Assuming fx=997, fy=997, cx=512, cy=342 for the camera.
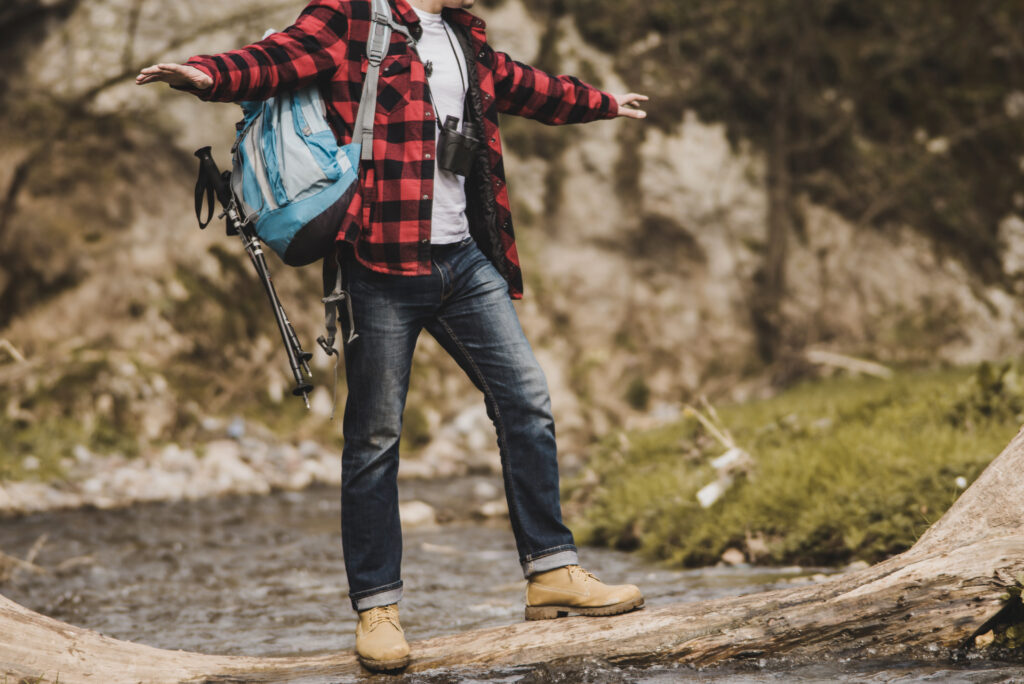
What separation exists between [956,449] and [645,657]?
107 inches

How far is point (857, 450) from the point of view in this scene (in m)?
5.36

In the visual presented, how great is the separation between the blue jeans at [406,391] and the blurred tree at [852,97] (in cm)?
997

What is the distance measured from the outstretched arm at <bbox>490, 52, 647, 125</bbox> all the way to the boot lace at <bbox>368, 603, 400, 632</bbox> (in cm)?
184

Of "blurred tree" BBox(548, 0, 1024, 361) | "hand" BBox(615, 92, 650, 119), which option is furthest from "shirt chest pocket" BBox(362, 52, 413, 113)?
"blurred tree" BBox(548, 0, 1024, 361)

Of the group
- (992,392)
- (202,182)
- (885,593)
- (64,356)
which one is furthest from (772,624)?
(64,356)

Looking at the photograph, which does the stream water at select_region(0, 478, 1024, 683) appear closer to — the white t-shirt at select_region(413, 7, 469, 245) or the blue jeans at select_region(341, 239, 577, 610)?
the blue jeans at select_region(341, 239, 577, 610)

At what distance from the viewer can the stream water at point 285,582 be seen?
3.04 m

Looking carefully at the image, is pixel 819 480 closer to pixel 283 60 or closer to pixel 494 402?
pixel 494 402

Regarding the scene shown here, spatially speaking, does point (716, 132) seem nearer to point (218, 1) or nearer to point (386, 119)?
point (218, 1)

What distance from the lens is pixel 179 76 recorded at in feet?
9.48

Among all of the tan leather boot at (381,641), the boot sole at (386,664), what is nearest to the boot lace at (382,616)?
the tan leather boot at (381,641)

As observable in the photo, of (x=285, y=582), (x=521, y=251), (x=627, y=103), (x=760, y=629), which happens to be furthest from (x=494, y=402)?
(x=521, y=251)

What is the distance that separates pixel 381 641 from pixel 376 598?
6.7 inches

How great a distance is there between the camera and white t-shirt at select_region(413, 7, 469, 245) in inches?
132
